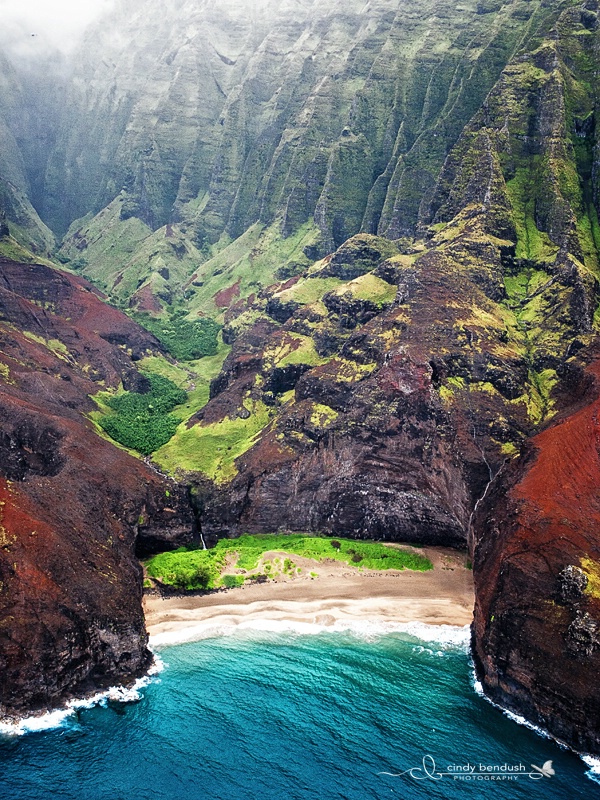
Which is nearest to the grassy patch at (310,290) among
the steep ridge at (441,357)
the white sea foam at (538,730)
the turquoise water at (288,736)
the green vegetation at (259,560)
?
the steep ridge at (441,357)

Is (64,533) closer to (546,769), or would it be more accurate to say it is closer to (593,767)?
(546,769)

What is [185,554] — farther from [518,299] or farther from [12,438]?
[518,299]

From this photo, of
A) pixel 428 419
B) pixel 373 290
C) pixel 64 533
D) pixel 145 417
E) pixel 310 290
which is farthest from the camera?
pixel 310 290

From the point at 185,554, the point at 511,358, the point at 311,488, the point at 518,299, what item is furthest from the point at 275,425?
the point at 518,299

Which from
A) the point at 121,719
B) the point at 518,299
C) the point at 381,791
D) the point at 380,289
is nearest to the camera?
the point at 381,791

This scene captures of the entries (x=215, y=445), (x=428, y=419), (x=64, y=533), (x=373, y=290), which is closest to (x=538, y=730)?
(x=428, y=419)

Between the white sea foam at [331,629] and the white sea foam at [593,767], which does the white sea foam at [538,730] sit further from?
the white sea foam at [331,629]
